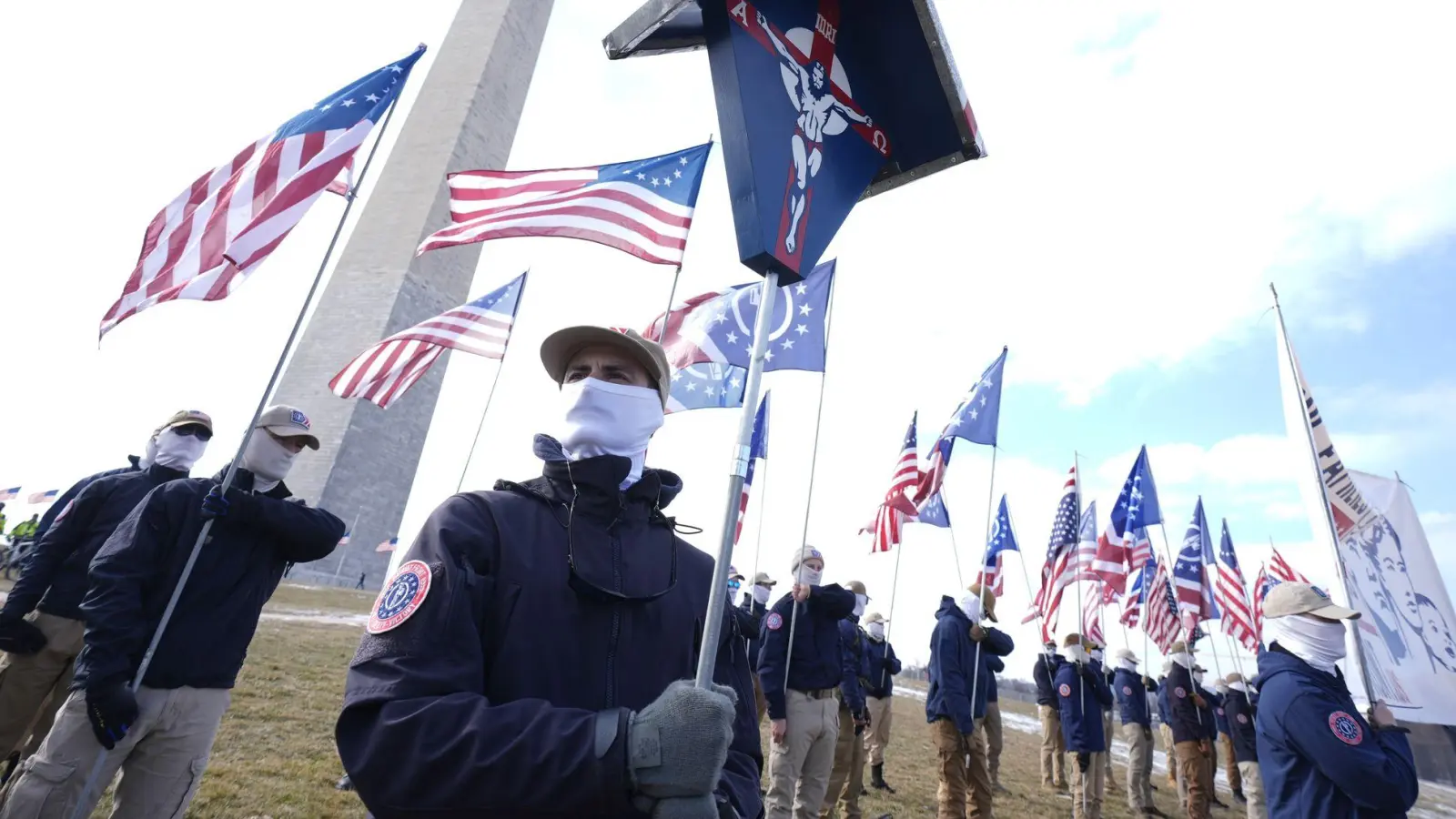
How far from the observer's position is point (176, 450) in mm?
4090

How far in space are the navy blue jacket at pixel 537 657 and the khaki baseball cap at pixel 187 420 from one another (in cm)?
360

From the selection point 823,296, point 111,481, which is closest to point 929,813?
point 823,296

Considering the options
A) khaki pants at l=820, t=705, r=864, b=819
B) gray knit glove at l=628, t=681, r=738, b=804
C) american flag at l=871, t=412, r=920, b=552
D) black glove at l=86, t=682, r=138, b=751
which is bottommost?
khaki pants at l=820, t=705, r=864, b=819

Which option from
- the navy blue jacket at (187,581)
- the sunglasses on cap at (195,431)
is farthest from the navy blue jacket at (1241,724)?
the sunglasses on cap at (195,431)

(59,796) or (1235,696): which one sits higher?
(1235,696)

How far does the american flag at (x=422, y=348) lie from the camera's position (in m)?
6.04

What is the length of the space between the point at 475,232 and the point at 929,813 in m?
7.21

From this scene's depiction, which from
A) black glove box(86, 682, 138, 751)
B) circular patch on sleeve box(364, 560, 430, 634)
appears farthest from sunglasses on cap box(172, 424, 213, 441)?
circular patch on sleeve box(364, 560, 430, 634)

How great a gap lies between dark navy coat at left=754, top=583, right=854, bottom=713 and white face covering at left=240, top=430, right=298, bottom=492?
148 inches

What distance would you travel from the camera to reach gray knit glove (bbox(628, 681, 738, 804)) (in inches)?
45.7

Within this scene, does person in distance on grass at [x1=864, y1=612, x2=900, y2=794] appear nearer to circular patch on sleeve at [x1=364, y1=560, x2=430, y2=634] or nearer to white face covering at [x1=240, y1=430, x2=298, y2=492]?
white face covering at [x1=240, y1=430, x2=298, y2=492]

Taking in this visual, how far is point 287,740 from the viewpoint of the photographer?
5.92 metres

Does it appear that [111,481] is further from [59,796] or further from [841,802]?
[841,802]

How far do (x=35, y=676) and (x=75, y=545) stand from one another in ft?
2.32
